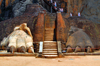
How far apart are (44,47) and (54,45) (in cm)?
70

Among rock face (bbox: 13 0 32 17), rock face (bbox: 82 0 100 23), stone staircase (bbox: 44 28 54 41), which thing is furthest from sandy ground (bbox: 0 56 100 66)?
rock face (bbox: 13 0 32 17)

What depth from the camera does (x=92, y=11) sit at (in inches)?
720

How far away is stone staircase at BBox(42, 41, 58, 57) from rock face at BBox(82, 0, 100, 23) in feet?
38.6

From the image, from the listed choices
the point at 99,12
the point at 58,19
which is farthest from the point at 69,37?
the point at 99,12

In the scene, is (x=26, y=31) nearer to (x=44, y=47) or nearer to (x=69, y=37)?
(x=44, y=47)

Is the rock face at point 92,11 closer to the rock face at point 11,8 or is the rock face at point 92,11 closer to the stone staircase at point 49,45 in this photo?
the rock face at point 11,8

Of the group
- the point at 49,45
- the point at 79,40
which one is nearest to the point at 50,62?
the point at 49,45

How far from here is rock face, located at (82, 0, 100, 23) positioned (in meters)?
18.0

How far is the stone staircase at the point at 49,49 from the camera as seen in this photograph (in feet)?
23.8

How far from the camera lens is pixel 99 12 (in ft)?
58.9

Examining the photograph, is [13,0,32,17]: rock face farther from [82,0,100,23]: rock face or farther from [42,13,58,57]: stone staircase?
[82,0,100,23]: rock face

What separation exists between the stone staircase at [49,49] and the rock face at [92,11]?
1177 centimetres

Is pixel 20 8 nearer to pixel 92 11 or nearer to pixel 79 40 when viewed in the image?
pixel 92 11

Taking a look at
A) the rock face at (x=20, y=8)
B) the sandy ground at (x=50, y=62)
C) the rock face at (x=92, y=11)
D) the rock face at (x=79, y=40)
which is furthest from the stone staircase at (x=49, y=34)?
Answer: the rock face at (x=92, y=11)
